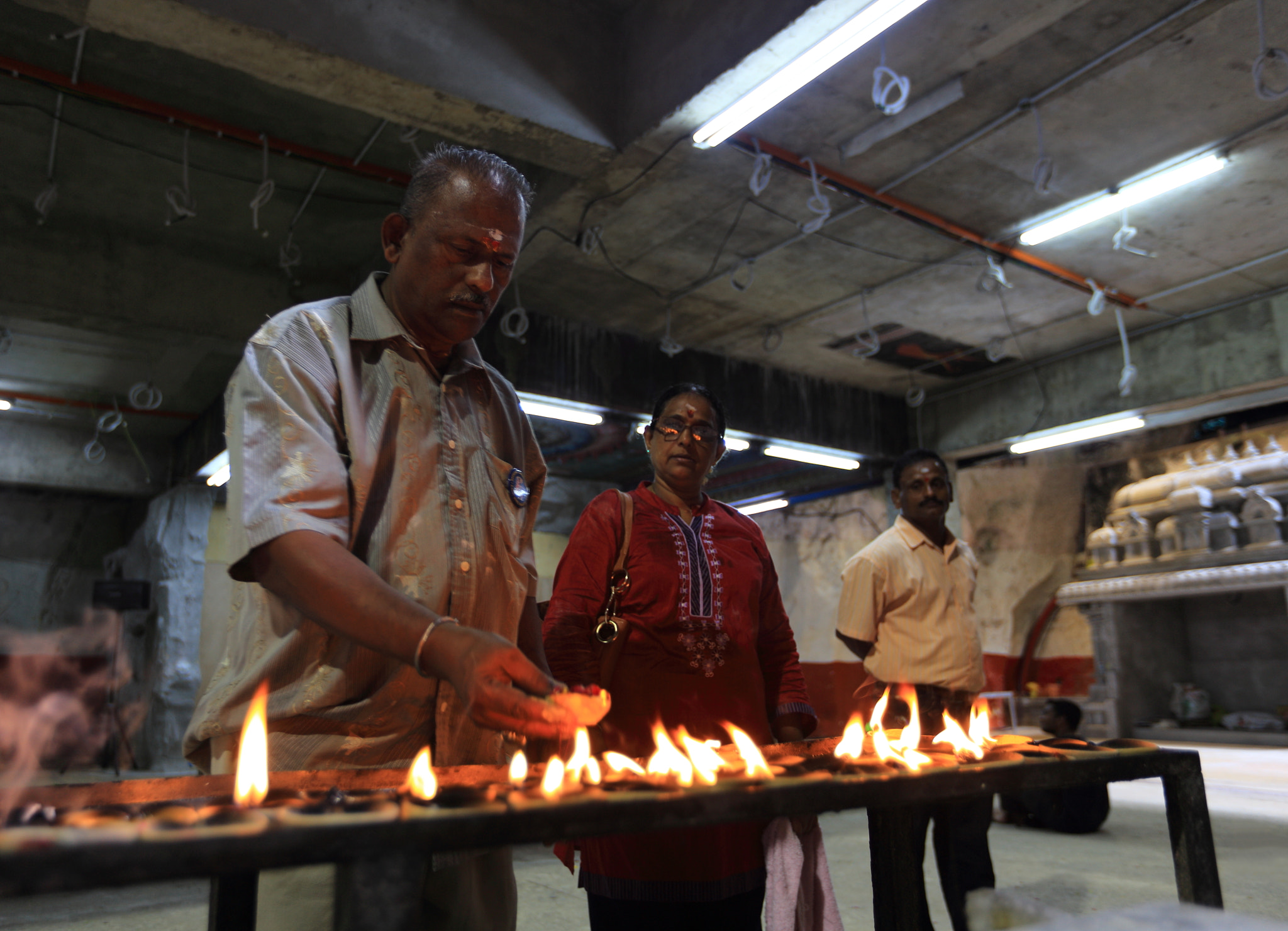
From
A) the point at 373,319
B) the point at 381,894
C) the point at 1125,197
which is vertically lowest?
the point at 381,894

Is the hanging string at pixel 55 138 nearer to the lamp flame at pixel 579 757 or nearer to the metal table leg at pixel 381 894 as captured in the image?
the lamp flame at pixel 579 757

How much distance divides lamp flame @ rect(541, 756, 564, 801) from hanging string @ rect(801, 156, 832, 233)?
420cm

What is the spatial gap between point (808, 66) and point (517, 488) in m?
3.05

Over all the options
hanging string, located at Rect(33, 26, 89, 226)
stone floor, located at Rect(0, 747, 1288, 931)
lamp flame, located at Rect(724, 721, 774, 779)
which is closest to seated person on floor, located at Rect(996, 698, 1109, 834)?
stone floor, located at Rect(0, 747, 1288, 931)

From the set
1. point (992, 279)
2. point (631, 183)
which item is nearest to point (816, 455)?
point (992, 279)

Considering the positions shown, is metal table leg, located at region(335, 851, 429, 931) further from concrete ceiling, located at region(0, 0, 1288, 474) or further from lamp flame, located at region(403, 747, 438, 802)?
concrete ceiling, located at region(0, 0, 1288, 474)

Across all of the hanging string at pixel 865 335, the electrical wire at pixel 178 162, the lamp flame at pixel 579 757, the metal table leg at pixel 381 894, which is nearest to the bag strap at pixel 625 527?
the lamp flame at pixel 579 757

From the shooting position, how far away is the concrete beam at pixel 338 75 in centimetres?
367

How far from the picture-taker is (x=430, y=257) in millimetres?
1606

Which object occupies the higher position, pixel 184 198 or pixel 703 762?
pixel 184 198

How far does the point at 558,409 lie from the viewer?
798 cm

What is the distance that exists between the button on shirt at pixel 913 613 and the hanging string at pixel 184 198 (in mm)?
3740

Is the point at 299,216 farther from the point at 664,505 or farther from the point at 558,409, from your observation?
the point at 664,505

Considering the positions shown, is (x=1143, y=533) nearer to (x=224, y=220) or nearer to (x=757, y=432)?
(x=757, y=432)
